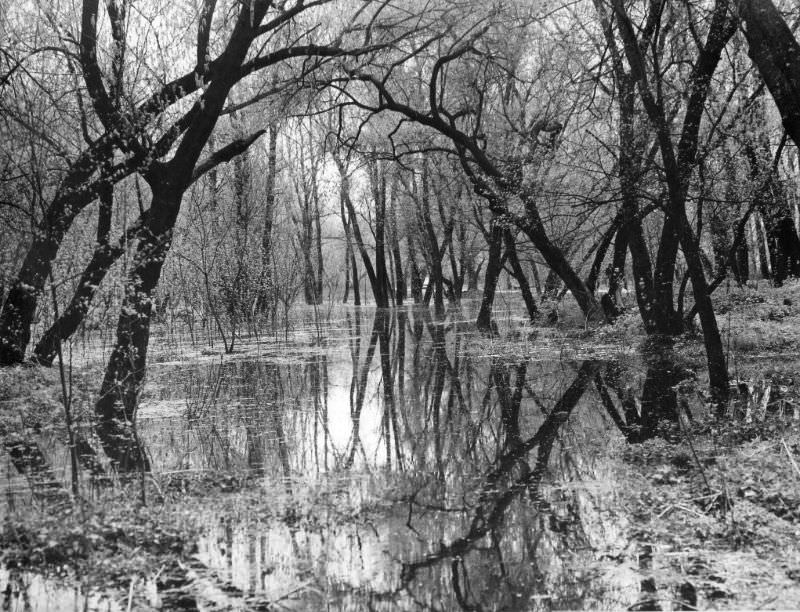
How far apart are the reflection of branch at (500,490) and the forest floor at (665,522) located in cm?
67

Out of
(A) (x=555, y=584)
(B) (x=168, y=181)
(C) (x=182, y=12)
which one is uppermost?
(C) (x=182, y=12)

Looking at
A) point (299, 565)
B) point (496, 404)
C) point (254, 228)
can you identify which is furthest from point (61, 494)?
point (254, 228)

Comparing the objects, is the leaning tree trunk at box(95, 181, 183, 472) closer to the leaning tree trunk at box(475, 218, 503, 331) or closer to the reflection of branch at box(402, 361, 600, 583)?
the reflection of branch at box(402, 361, 600, 583)

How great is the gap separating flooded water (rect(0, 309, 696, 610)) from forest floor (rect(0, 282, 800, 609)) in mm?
119

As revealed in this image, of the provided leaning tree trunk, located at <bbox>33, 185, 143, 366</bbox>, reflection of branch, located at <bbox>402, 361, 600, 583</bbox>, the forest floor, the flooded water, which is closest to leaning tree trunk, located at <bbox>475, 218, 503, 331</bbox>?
the flooded water

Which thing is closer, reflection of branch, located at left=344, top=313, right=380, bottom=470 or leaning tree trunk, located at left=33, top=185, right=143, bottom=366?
reflection of branch, located at left=344, top=313, right=380, bottom=470

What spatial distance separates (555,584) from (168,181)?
23.1 feet

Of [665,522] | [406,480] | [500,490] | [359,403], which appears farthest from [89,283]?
[665,522]

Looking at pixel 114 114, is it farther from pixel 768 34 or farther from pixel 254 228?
pixel 254 228

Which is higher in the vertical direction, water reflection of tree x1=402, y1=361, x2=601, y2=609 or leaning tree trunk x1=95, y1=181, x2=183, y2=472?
leaning tree trunk x1=95, y1=181, x2=183, y2=472

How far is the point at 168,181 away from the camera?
9641 millimetres

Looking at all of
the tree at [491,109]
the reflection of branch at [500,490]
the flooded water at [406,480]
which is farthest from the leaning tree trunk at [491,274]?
the reflection of branch at [500,490]

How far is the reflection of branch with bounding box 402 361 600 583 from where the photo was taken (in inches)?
182

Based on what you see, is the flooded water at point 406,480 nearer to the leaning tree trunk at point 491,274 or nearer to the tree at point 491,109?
the tree at point 491,109
